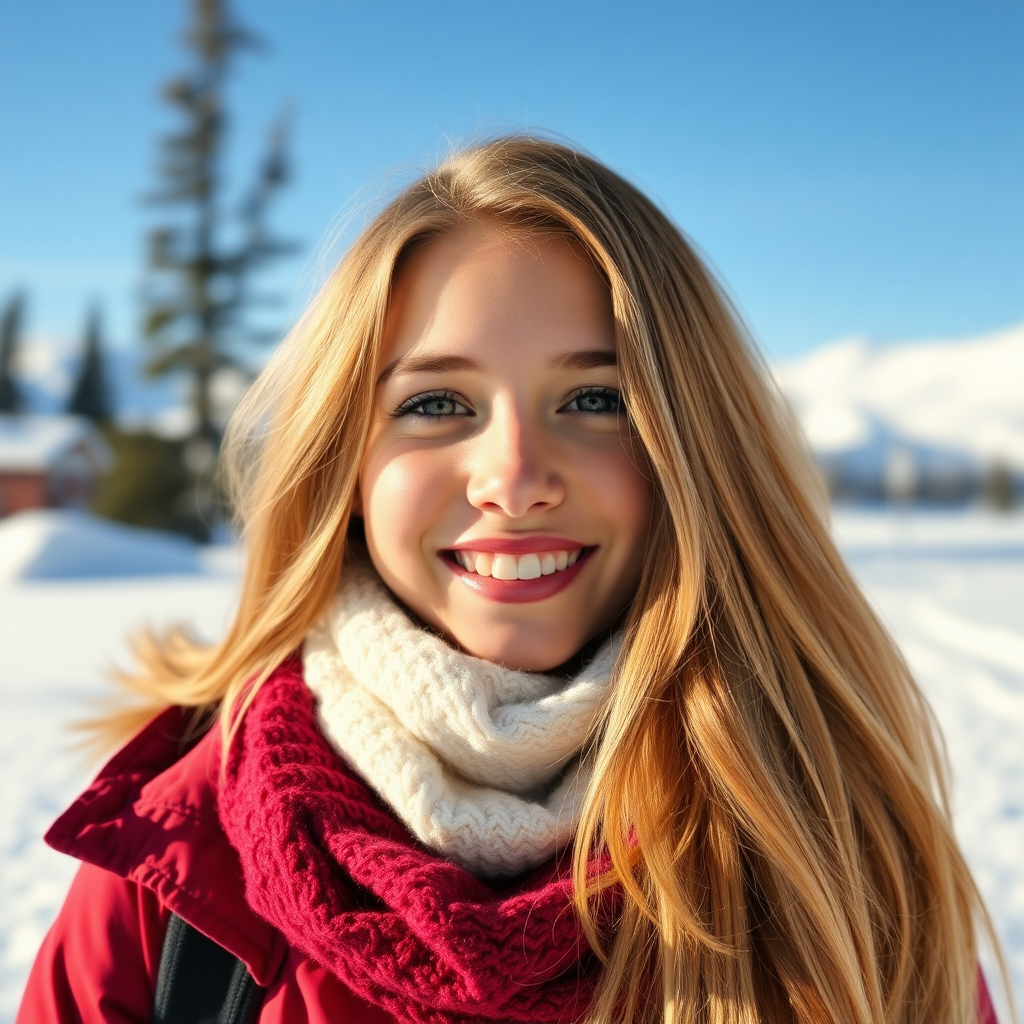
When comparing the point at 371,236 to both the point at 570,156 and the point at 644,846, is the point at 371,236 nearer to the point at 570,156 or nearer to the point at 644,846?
the point at 570,156

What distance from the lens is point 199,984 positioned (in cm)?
143

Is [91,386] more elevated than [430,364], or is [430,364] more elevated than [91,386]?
[91,386]

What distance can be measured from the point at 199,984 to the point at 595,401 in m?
1.16

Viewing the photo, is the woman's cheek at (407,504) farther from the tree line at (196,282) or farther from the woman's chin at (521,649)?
the tree line at (196,282)

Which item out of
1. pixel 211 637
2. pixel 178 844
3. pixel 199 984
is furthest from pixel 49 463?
pixel 199 984

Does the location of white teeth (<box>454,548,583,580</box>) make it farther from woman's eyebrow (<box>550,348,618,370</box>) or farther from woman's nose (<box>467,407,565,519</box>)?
woman's eyebrow (<box>550,348,618,370</box>)

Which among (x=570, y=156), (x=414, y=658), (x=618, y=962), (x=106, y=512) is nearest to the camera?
(x=618, y=962)

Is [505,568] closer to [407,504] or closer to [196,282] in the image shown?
[407,504]

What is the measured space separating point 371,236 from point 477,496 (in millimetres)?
617

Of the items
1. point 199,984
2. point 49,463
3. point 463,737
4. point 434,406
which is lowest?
point 49,463

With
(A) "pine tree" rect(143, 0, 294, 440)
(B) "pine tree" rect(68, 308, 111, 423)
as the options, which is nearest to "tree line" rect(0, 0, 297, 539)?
(A) "pine tree" rect(143, 0, 294, 440)

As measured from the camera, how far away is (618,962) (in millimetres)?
1424

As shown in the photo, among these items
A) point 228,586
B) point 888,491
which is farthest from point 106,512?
point 888,491

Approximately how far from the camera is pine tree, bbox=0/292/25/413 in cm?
3844
